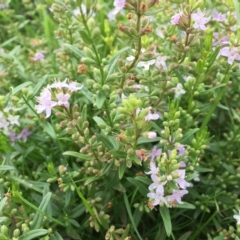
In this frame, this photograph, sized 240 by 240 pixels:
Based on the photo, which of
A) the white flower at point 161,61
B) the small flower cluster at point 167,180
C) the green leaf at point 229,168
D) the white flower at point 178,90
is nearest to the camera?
the small flower cluster at point 167,180

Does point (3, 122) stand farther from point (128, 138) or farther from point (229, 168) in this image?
point (229, 168)

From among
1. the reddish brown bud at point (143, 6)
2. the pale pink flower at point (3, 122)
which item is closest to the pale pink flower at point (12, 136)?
the pale pink flower at point (3, 122)

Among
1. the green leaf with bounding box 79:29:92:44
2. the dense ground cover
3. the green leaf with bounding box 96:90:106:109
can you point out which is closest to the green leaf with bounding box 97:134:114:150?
the dense ground cover

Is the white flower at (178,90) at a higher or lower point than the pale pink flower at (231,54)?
lower

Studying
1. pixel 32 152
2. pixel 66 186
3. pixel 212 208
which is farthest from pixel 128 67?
pixel 212 208

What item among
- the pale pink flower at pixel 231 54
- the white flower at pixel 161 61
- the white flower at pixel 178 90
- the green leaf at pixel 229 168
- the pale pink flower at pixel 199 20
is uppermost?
the pale pink flower at pixel 199 20

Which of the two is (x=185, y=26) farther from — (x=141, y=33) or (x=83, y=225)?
(x=83, y=225)

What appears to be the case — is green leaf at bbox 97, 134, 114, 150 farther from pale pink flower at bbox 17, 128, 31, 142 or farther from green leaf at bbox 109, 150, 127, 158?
pale pink flower at bbox 17, 128, 31, 142

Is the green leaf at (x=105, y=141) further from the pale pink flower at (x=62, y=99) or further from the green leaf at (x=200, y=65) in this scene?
the green leaf at (x=200, y=65)
